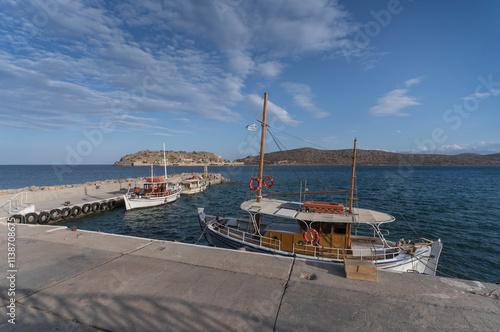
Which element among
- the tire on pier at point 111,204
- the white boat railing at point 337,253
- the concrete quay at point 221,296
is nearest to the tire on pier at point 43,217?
the tire on pier at point 111,204

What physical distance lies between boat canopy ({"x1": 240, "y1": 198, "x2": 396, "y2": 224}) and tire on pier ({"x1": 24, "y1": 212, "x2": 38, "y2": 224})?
21729mm

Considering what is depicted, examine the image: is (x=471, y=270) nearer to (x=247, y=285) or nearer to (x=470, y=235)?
(x=470, y=235)

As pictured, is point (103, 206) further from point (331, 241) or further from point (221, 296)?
point (221, 296)

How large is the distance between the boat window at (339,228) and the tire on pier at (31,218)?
2642 centimetres

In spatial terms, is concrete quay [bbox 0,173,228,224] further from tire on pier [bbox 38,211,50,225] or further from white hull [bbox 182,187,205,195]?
white hull [bbox 182,187,205,195]

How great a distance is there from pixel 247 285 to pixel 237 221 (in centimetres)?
1014

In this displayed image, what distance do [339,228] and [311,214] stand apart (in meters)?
1.55

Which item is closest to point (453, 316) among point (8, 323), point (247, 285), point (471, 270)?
point (247, 285)

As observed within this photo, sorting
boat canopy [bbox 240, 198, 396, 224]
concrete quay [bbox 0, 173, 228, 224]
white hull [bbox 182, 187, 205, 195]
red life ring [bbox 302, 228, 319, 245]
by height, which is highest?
boat canopy [bbox 240, 198, 396, 224]

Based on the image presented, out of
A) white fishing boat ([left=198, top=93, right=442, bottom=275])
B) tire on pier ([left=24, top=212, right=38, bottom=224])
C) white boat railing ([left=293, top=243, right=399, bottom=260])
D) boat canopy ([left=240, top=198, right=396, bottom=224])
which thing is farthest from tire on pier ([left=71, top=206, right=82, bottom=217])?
white boat railing ([left=293, top=243, right=399, bottom=260])

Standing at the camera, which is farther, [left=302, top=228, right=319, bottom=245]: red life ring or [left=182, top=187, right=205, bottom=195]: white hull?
[left=182, top=187, right=205, bottom=195]: white hull

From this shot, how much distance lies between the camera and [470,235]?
67.1ft

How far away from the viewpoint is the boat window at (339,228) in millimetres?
11641

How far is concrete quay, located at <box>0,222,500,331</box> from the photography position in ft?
16.4
